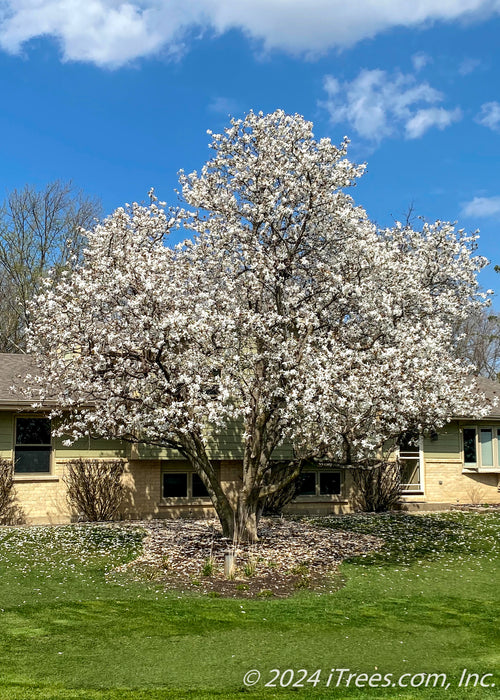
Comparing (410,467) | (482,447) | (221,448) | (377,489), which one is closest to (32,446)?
(221,448)

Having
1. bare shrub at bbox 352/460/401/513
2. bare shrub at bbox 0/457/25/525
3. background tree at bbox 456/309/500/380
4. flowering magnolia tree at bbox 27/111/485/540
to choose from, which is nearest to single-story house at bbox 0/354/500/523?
bare shrub at bbox 0/457/25/525

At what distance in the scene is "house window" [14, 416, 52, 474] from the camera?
17.7 m

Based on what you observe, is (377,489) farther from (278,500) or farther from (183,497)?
(183,497)

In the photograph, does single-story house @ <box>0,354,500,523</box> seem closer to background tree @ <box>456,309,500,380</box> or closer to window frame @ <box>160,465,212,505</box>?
window frame @ <box>160,465,212,505</box>

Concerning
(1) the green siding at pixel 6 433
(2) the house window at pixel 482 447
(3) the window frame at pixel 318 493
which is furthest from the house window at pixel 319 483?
(1) the green siding at pixel 6 433

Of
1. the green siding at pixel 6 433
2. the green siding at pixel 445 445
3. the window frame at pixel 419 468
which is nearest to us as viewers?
the green siding at pixel 6 433

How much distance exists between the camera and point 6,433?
57.6 feet

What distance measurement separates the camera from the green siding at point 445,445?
21938 mm

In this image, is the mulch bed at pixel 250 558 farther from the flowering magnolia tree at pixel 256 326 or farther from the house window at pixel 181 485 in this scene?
the house window at pixel 181 485

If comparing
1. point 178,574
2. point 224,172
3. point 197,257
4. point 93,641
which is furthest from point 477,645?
point 224,172

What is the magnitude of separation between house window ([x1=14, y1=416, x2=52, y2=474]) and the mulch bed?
10.3ft

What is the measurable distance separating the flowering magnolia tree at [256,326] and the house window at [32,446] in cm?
369

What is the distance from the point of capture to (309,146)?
14281 millimetres

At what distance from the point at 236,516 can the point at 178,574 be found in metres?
2.41
